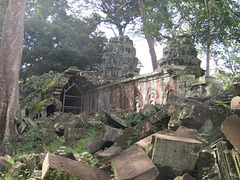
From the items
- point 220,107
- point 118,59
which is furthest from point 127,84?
point 118,59

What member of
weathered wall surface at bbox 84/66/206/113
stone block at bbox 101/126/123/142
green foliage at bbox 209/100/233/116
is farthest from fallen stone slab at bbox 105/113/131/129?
weathered wall surface at bbox 84/66/206/113

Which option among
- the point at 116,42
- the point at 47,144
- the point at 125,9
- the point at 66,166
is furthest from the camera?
the point at 125,9

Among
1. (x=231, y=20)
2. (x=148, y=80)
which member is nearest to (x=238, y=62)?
(x=231, y=20)

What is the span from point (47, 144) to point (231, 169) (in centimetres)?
485

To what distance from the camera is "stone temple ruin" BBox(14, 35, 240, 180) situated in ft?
7.98

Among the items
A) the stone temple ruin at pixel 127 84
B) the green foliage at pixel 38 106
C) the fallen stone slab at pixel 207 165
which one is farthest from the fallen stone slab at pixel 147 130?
the green foliage at pixel 38 106

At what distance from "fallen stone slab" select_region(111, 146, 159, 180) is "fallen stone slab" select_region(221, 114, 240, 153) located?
84 centimetres

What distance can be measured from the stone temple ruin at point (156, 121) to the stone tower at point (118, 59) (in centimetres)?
318

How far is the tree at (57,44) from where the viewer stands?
76.2 ft

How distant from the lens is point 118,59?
18062 millimetres

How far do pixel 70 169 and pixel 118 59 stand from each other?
1580cm

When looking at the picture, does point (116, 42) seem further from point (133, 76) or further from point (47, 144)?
point (47, 144)

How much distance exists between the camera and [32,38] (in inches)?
936

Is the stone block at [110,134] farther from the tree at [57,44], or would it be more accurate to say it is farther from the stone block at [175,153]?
the tree at [57,44]
